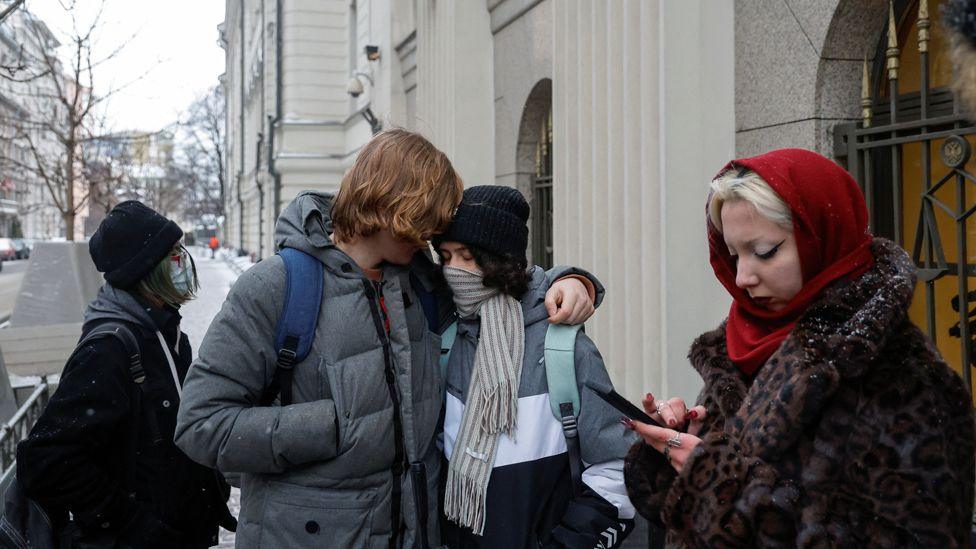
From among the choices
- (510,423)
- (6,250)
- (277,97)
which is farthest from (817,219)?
(6,250)

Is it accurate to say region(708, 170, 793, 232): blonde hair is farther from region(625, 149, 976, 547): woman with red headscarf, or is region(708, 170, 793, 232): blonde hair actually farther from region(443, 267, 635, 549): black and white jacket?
region(443, 267, 635, 549): black and white jacket

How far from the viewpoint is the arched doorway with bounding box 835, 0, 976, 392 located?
306cm

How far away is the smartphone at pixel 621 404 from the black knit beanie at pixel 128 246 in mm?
1732

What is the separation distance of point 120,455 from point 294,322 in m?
1.09

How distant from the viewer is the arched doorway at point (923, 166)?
3.06m

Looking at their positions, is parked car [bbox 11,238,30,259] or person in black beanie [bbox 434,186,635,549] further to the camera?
parked car [bbox 11,238,30,259]

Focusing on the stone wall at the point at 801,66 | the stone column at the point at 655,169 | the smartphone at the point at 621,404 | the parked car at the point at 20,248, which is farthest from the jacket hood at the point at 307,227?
the parked car at the point at 20,248

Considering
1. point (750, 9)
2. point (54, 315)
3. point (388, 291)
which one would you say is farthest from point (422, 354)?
point (54, 315)

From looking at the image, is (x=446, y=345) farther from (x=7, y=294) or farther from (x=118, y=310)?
(x=7, y=294)

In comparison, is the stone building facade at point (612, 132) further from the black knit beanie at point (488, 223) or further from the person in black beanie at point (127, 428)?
the black knit beanie at point (488, 223)

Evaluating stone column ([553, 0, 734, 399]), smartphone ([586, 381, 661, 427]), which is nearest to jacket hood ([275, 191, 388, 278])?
smartphone ([586, 381, 661, 427])

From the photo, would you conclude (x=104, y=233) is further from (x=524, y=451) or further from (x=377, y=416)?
(x=524, y=451)

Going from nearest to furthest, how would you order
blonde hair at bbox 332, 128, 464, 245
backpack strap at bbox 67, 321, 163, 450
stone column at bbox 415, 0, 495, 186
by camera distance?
blonde hair at bbox 332, 128, 464, 245
backpack strap at bbox 67, 321, 163, 450
stone column at bbox 415, 0, 495, 186

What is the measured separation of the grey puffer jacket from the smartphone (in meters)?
0.47
